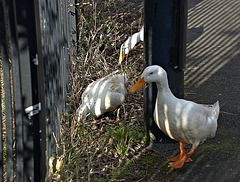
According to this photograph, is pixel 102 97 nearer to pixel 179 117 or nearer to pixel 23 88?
pixel 179 117

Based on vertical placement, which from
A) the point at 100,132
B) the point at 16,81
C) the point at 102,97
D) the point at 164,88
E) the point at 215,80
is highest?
the point at 16,81

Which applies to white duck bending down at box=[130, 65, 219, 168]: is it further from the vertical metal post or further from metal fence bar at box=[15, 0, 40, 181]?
metal fence bar at box=[15, 0, 40, 181]

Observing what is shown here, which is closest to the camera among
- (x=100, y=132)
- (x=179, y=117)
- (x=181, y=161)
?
(x=179, y=117)

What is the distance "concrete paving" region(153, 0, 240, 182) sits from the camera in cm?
375

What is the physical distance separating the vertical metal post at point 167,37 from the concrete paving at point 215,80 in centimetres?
73

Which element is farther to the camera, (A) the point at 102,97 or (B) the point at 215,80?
(B) the point at 215,80

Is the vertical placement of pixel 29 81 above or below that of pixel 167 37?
above

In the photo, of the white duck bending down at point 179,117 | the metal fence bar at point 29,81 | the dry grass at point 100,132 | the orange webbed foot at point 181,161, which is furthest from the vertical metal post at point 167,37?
the metal fence bar at point 29,81

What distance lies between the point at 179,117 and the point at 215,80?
2.21m

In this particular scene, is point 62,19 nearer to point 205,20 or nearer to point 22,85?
point 22,85

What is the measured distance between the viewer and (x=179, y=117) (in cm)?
360

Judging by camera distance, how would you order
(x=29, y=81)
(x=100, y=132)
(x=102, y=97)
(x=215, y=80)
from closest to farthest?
1. (x=29, y=81)
2. (x=100, y=132)
3. (x=102, y=97)
4. (x=215, y=80)

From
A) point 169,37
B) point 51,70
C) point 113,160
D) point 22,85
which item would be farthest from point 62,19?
point 22,85

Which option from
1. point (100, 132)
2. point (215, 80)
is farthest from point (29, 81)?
point (215, 80)
